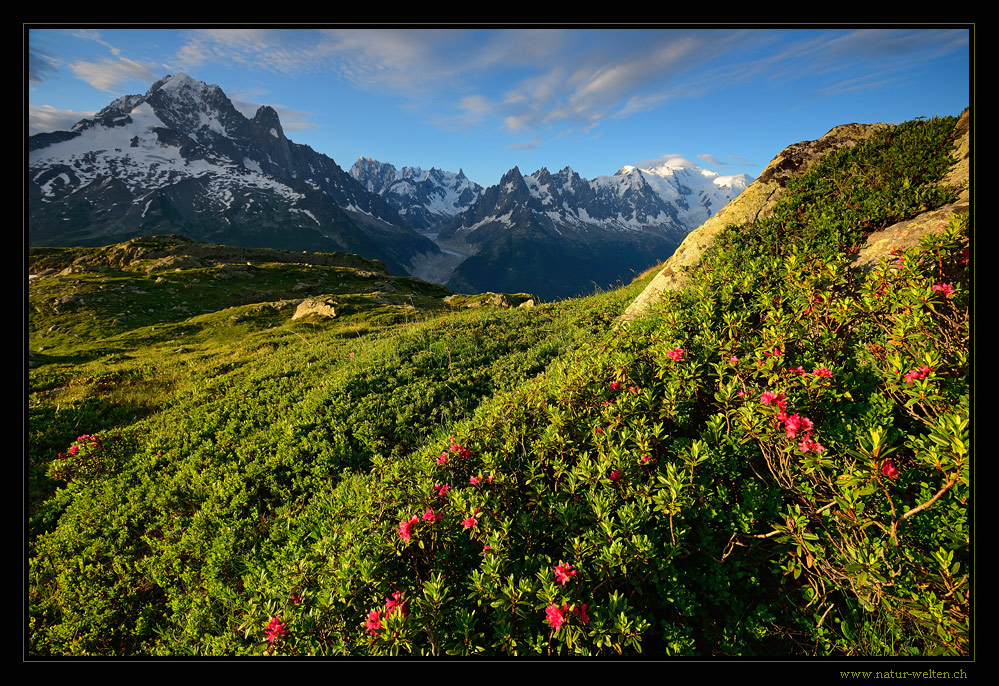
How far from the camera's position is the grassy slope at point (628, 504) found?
345cm

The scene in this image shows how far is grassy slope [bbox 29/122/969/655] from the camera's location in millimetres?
3447

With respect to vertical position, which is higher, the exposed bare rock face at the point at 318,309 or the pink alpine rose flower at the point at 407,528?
the exposed bare rock face at the point at 318,309

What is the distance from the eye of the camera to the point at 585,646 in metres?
3.22

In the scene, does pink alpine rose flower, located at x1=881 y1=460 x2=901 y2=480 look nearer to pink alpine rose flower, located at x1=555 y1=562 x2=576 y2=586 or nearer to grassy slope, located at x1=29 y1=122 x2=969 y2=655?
grassy slope, located at x1=29 y1=122 x2=969 y2=655

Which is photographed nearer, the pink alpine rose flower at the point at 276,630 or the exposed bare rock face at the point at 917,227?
the pink alpine rose flower at the point at 276,630

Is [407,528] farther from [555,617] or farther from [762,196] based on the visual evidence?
[762,196]

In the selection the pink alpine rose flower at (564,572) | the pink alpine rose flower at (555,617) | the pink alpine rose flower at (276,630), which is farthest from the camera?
the pink alpine rose flower at (276,630)

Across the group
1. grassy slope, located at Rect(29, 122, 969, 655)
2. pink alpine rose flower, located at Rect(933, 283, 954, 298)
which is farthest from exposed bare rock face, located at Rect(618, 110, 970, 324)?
pink alpine rose flower, located at Rect(933, 283, 954, 298)

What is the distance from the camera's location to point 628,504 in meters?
3.88

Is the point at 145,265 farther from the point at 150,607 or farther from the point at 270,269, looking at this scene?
the point at 150,607

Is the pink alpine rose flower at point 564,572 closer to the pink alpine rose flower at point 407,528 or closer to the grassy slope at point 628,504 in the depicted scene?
the grassy slope at point 628,504

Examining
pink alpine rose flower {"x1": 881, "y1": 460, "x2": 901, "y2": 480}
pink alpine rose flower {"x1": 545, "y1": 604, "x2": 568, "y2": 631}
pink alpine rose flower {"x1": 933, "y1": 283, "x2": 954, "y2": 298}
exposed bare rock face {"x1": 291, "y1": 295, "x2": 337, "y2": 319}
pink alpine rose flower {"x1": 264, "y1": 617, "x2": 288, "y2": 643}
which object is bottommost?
pink alpine rose flower {"x1": 264, "y1": 617, "x2": 288, "y2": 643}

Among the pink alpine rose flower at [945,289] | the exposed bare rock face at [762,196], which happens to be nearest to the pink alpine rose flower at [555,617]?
the pink alpine rose flower at [945,289]
